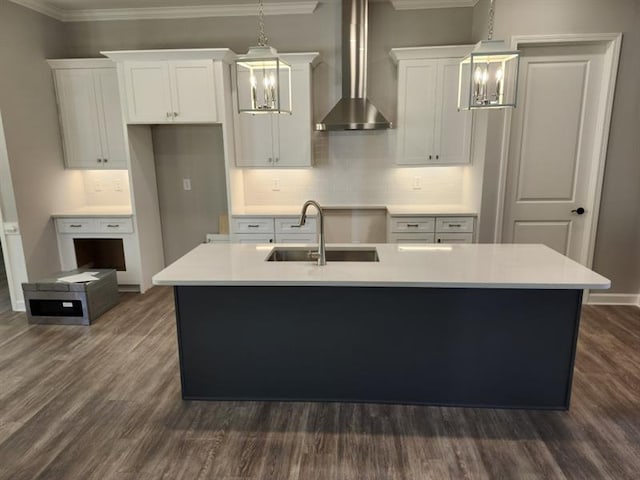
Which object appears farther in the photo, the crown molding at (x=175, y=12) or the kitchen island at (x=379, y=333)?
the crown molding at (x=175, y=12)

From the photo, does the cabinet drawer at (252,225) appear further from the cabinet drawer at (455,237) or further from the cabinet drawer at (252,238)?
the cabinet drawer at (455,237)

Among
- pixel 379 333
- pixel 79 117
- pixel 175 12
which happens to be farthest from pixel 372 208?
pixel 79 117

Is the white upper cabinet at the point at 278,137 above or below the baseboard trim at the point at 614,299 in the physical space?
above

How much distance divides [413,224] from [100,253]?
3.47m

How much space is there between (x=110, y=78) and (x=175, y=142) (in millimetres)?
871

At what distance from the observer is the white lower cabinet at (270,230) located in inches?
167

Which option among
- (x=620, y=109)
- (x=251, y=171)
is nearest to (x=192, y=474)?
(x=251, y=171)

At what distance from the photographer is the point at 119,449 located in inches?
85.5

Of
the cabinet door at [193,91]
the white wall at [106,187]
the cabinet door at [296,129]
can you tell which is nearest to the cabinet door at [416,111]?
the cabinet door at [296,129]

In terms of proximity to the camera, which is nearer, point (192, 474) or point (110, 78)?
point (192, 474)

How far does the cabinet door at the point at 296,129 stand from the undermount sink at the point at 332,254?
1736 mm

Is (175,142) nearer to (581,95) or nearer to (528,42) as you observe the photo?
(528,42)

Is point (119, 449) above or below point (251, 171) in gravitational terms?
below

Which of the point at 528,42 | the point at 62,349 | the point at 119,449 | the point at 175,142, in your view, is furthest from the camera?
the point at 175,142
